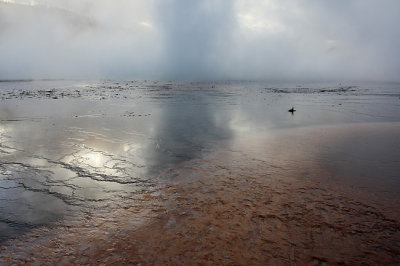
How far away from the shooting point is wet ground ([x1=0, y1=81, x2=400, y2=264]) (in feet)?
14.6

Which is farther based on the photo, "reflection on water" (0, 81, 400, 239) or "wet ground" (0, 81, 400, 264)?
"reflection on water" (0, 81, 400, 239)

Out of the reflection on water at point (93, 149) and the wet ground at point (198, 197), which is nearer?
the wet ground at point (198, 197)

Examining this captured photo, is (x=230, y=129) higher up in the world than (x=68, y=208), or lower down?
higher up

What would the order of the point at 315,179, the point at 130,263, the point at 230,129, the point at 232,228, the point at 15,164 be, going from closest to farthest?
the point at 130,263
the point at 232,228
the point at 315,179
the point at 15,164
the point at 230,129

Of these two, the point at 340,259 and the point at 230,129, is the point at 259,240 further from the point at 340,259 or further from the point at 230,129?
the point at 230,129

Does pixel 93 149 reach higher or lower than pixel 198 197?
higher

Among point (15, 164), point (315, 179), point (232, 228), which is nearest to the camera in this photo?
point (232, 228)

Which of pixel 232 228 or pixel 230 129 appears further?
pixel 230 129

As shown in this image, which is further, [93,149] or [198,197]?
[93,149]

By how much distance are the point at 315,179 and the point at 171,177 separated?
431 centimetres

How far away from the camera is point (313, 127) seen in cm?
1458

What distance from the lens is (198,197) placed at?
6.29 metres

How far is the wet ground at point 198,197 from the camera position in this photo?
444 cm

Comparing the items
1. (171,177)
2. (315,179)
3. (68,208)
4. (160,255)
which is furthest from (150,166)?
(315,179)
